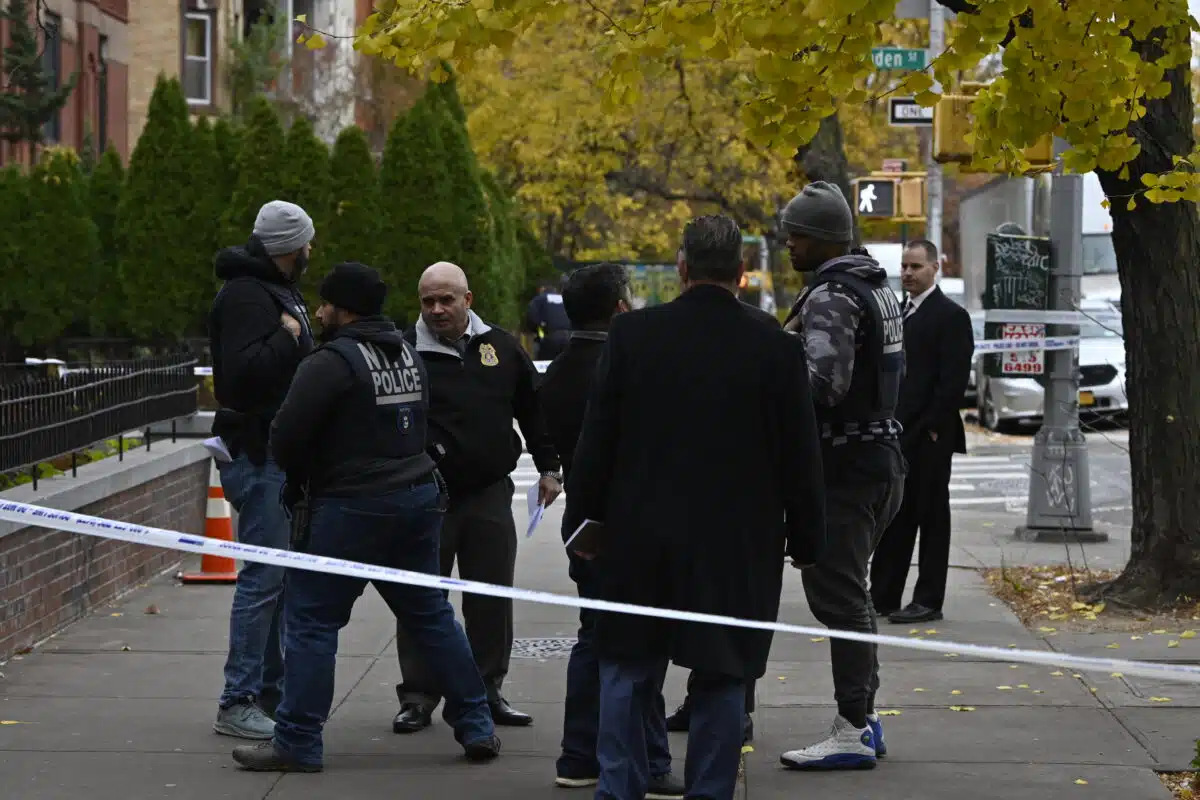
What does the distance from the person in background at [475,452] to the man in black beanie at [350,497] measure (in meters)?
0.58

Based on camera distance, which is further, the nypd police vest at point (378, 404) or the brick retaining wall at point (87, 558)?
the brick retaining wall at point (87, 558)

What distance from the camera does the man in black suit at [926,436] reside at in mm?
10430

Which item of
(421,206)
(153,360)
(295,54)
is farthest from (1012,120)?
(295,54)

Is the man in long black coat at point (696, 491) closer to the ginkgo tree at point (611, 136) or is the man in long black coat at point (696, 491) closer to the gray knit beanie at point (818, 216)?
the gray knit beanie at point (818, 216)

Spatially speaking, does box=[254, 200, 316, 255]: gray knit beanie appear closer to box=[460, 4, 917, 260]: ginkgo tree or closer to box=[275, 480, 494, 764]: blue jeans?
box=[275, 480, 494, 764]: blue jeans

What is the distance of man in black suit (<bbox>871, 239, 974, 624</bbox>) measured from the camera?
1043 cm

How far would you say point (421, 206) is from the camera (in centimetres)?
2519

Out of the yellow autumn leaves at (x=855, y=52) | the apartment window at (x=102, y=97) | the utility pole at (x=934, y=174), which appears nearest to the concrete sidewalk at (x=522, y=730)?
the yellow autumn leaves at (x=855, y=52)

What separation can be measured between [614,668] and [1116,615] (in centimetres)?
534

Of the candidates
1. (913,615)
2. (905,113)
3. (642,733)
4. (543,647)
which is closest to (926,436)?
(913,615)

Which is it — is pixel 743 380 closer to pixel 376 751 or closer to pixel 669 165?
pixel 376 751

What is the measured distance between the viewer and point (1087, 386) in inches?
1051

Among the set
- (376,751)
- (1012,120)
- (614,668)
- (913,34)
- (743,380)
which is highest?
(913,34)

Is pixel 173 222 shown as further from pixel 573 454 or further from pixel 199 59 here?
pixel 199 59
